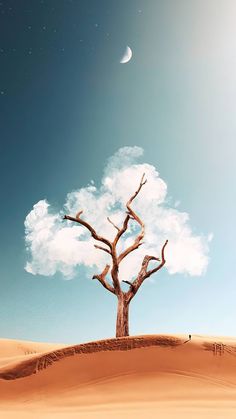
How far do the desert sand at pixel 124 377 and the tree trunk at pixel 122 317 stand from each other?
459 cm

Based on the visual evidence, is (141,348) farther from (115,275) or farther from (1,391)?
(115,275)

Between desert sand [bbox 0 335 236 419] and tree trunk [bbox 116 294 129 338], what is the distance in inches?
181

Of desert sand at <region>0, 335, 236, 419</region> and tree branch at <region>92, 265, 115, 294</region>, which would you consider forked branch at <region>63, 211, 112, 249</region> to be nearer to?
tree branch at <region>92, 265, 115, 294</region>

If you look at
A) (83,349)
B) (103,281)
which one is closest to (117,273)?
(103,281)

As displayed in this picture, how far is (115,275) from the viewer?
11180 mm

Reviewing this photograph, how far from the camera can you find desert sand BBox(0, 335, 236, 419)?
518 centimetres

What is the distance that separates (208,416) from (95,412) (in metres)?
1.31

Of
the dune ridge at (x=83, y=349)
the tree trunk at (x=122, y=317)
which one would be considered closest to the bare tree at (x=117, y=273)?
the tree trunk at (x=122, y=317)

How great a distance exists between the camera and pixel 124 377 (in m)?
5.87

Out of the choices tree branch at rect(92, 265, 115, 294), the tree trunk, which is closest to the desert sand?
the tree trunk

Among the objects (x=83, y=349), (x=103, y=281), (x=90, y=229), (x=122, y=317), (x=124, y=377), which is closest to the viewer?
(x=124, y=377)

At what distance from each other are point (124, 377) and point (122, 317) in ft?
17.0

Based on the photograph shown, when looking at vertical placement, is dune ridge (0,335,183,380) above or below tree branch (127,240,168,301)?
below

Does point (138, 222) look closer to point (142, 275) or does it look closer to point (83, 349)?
point (142, 275)
